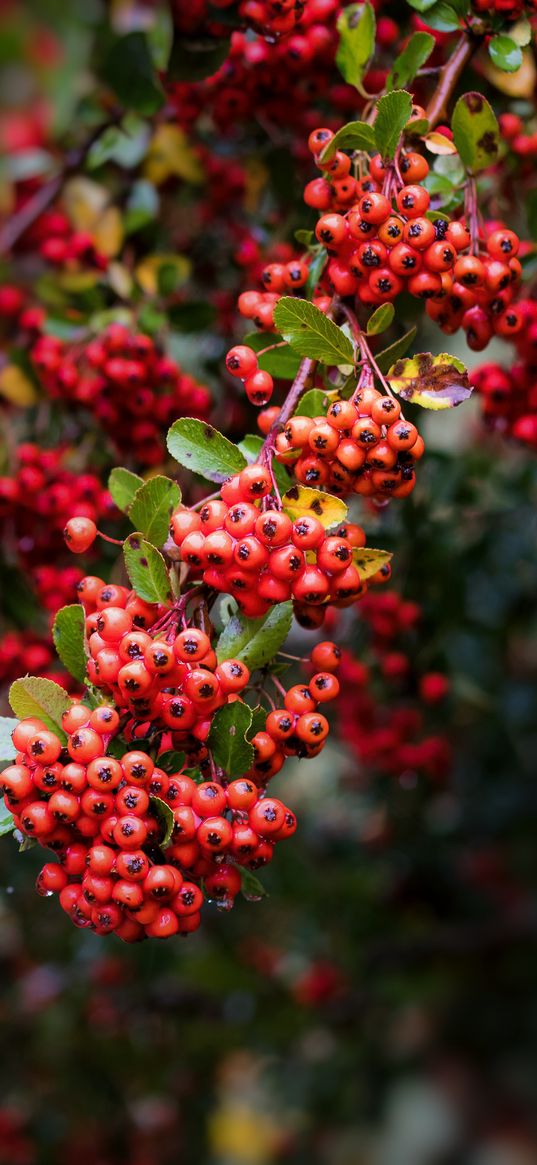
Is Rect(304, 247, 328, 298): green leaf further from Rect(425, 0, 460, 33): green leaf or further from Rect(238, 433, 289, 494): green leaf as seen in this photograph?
Rect(425, 0, 460, 33): green leaf

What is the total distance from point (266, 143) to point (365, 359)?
3.61 ft

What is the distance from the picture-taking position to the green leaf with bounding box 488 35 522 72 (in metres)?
1.34

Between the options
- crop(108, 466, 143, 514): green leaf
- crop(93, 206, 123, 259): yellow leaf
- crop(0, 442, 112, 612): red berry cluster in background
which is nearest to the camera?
crop(108, 466, 143, 514): green leaf

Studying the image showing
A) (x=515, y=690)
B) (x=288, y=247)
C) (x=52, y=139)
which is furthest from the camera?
(x=515, y=690)

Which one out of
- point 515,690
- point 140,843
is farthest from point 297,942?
point 140,843

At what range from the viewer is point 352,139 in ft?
3.96

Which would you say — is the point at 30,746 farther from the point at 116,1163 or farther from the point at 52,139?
the point at 116,1163

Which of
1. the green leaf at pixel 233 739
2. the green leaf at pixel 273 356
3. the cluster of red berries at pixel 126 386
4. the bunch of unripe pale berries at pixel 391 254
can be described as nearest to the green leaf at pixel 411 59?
the bunch of unripe pale berries at pixel 391 254

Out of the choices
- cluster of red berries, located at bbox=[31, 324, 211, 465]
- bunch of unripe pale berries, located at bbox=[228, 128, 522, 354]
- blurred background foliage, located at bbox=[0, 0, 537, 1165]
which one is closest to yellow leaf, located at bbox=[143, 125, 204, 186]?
blurred background foliage, located at bbox=[0, 0, 537, 1165]

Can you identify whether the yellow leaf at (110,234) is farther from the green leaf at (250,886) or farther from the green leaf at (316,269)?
the green leaf at (250,886)

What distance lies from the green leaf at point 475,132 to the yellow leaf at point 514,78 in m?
0.31

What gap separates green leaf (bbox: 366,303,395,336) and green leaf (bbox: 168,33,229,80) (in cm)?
72

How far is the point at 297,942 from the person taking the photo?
3443mm

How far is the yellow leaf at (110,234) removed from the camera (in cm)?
206
